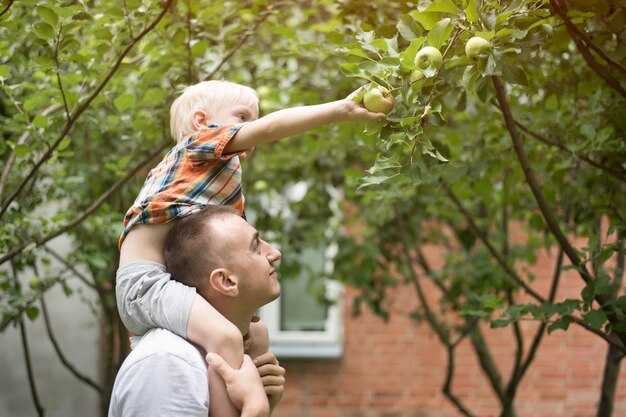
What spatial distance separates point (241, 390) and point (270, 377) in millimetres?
236

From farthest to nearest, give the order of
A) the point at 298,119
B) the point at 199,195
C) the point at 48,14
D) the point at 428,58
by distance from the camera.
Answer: the point at 48,14 < the point at 199,195 < the point at 298,119 < the point at 428,58

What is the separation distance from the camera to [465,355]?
273 inches

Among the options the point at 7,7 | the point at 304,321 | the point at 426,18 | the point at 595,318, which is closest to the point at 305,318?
the point at 304,321

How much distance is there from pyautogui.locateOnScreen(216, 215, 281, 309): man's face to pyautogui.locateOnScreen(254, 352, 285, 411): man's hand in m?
0.18

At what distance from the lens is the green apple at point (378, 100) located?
2100mm

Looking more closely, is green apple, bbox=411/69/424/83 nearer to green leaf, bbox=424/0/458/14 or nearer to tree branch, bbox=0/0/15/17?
green leaf, bbox=424/0/458/14

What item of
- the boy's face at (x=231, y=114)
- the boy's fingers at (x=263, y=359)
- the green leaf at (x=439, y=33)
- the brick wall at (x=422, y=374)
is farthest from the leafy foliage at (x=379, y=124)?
the brick wall at (x=422, y=374)

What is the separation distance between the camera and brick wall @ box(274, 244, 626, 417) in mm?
6891

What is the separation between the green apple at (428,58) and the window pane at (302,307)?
5159 millimetres

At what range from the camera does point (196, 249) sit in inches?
89.5

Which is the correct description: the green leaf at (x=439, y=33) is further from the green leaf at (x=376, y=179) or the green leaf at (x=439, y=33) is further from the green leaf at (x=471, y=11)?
the green leaf at (x=376, y=179)

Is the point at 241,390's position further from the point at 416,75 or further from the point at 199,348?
the point at 416,75

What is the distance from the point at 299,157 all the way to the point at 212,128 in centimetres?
279

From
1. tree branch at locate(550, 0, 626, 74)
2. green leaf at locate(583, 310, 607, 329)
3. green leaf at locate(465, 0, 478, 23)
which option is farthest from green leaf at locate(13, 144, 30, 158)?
green leaf at locate(583, 310, 607, 329)
